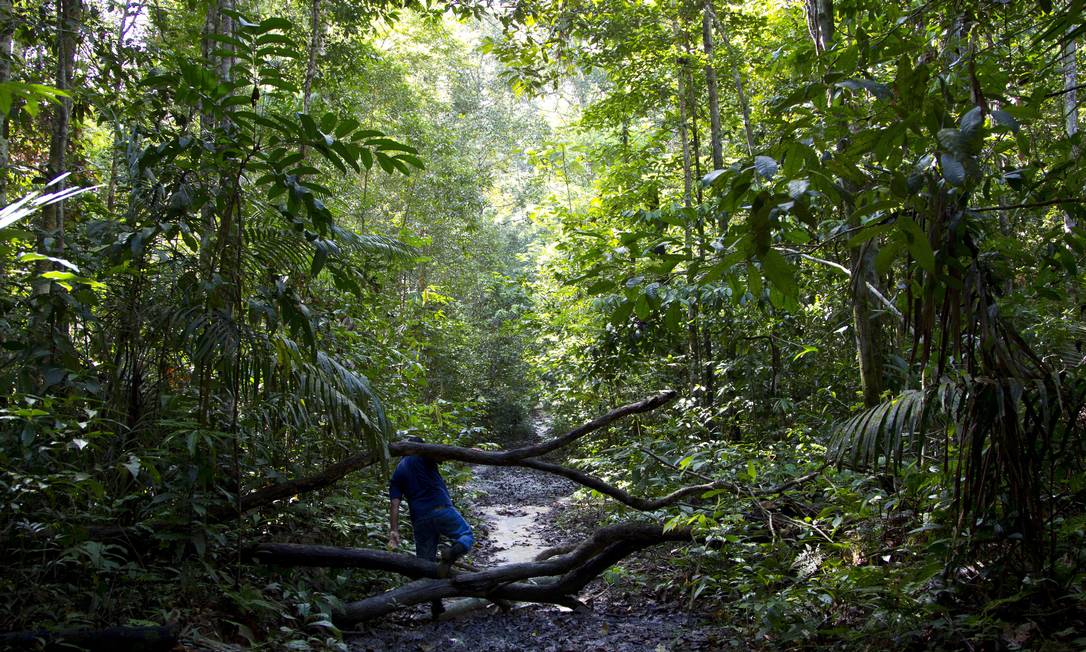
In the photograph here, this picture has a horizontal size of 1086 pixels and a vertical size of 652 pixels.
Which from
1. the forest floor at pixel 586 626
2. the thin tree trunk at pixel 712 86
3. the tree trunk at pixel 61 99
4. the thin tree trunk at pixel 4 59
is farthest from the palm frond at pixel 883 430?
the thin tree trunk at pixel 712 86

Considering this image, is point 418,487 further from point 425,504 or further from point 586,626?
point 586,626

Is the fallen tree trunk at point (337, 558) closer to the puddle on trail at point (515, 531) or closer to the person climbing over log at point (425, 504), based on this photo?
the person climbing over log at point (425, 504)

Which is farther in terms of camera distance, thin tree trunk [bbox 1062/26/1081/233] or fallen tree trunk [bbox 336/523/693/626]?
fallen tree trunk [bbox 336/523/693/626]

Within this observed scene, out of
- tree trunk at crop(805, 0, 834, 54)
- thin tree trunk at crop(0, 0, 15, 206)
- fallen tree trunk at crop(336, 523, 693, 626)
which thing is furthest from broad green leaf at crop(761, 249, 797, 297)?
thin tree trunk at crop(0, 0, 15, 206)

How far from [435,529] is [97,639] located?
3.26 m

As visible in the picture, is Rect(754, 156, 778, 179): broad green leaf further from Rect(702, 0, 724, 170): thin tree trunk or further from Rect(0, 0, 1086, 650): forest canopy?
Rect(702, 0, 724, 170): thin tree trunk

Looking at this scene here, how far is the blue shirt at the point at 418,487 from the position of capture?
6.14 meters

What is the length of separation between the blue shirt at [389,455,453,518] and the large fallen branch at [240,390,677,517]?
1.89 ft

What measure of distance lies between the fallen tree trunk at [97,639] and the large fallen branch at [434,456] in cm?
152

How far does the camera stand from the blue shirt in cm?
614

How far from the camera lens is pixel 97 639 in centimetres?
312

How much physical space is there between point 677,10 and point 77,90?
732 centimetres

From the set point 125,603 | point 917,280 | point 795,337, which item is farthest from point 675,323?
point 795,337

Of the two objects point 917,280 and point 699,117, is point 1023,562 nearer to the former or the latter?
point 917,280
